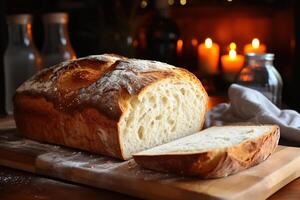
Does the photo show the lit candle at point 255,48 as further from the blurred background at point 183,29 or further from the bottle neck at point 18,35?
the bottle neck at point 18,35

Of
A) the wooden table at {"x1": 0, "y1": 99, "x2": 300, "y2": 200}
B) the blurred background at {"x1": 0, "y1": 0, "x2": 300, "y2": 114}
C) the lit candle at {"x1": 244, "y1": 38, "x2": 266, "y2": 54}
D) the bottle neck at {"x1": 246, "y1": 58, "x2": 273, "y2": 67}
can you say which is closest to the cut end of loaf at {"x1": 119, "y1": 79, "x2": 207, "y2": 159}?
the wooden table at {"x1": 0, "y1": 99, "x2": 300, "y2": 200}

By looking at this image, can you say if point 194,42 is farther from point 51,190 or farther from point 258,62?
point 51,190

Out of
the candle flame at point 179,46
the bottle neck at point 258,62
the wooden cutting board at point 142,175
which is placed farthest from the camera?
the candle flame at point 179,46

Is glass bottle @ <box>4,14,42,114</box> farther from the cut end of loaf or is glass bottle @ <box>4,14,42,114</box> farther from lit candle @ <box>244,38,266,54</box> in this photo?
lit candle @ <box>244,38,266,54</box>

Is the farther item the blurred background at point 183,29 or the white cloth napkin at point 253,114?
the blurred background at point 183,29

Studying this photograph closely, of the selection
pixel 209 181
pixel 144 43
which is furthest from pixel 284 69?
pixel 209 181

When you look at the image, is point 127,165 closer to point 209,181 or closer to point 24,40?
point 209,181

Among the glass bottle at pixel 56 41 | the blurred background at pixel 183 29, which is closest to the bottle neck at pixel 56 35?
the glass bottle at pixel 56 41

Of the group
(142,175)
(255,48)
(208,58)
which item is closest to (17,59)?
(142,175)
